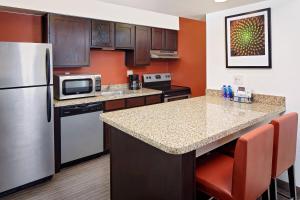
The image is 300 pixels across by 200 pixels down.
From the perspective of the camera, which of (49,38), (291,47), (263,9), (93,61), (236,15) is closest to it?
(291,47)

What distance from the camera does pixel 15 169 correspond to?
2.38 metres

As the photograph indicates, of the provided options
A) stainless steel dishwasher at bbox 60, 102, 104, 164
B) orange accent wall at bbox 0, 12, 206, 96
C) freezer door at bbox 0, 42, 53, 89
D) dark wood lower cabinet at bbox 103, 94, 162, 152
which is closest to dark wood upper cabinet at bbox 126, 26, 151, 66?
orange accent wall at bbox 0, 12, 206, 96

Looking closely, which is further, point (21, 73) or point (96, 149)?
point (96, 149)

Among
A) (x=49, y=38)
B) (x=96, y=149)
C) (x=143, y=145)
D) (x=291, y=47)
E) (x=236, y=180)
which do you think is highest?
(x=49, y=38)

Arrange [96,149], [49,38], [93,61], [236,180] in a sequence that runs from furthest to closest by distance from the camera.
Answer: [93,61], [96,149], [49,38], [236,180]

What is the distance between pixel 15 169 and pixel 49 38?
163cm

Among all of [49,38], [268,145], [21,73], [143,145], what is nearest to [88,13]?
[49,38]

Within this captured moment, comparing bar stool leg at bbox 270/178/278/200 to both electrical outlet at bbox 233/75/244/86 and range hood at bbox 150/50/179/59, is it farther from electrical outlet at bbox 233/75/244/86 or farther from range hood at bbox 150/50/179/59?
range hood at bbox 150/50/179/59

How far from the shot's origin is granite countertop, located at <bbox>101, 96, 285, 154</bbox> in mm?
1345

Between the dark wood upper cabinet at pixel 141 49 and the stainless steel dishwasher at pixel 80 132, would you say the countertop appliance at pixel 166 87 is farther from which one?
the stainless steel dishwasher at pixel 80 132

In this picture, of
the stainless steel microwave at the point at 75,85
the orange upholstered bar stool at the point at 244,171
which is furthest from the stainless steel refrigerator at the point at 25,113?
the orange upholstered bar stool at the point at 244,171

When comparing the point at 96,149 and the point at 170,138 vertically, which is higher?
the point at 170,138

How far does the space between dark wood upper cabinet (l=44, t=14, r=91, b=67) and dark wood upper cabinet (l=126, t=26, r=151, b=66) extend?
88 centimetres

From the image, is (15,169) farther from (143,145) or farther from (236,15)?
(236,15)
